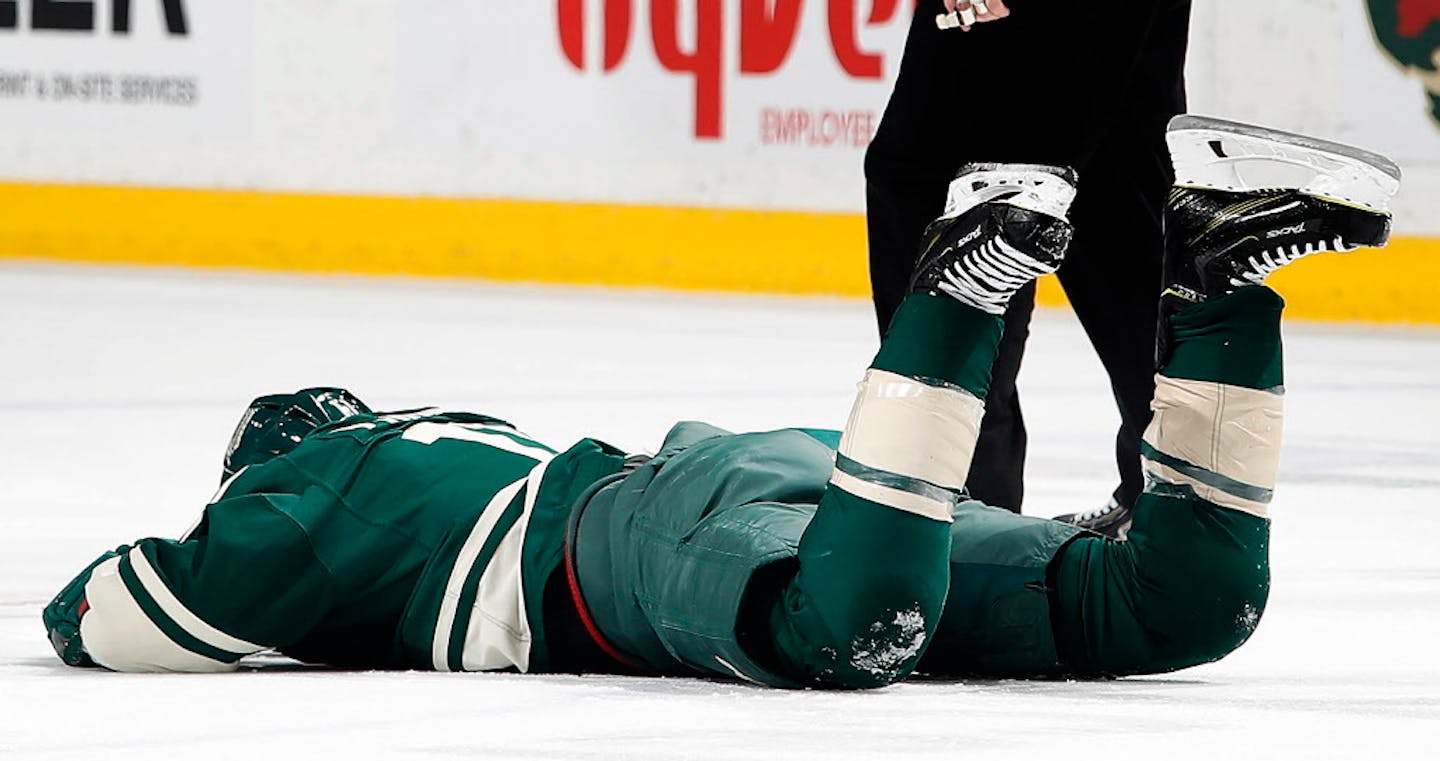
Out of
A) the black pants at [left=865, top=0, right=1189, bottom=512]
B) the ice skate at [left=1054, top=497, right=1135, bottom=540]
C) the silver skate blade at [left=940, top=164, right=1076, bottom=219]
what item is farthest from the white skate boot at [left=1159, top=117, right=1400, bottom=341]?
the ice skate at [left=1054, top=497, right=1135, bottom=540]

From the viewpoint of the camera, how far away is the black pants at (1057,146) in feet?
10.00

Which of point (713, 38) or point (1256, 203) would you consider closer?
point (1256, 203)

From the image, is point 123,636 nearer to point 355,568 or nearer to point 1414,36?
point 355,568

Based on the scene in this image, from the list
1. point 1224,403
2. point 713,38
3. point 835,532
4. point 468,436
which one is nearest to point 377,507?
point 468,436

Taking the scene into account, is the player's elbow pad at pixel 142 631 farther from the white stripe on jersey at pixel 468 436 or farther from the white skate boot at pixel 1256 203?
the white skate boot at pixel 1256 203

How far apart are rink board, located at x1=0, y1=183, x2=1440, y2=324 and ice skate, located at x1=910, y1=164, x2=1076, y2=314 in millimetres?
5275

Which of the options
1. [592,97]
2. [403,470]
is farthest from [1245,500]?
[592,97]

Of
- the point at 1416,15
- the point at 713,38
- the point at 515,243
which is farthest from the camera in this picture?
the point at 515,243

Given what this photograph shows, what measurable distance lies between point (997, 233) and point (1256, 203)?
0.73ft

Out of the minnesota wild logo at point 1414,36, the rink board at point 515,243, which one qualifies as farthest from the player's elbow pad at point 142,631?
the minnesota wild logo at point 1414,36

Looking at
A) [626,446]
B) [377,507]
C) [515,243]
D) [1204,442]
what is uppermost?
[1204,442]

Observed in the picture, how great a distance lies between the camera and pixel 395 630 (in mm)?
2389

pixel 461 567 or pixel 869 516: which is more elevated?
pixel 869 516

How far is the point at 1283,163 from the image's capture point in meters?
2.04
